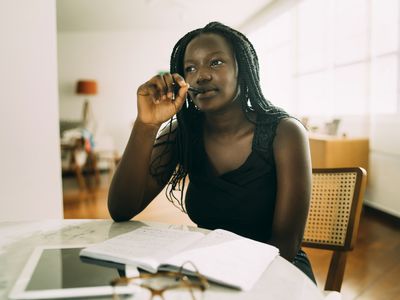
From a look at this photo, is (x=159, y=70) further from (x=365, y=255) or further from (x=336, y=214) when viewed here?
(x=336, y=214)

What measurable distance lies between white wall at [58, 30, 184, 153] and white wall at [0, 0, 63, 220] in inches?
217

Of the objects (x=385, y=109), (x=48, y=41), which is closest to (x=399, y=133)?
(x=385, y=109)

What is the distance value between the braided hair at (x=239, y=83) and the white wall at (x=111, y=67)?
6073mm

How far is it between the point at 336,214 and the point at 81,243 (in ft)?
2.40

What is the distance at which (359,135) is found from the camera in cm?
362

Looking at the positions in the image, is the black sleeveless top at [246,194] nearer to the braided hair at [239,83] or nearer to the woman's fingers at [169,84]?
the braided hair at [239,83]

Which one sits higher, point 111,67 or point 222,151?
point 111,67

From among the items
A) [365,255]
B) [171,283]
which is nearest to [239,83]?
[171,283]

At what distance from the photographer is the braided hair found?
3.83 ft

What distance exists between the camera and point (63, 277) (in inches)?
22.6

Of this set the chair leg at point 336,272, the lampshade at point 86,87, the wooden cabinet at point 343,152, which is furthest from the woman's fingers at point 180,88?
the lampshade at point 86,87

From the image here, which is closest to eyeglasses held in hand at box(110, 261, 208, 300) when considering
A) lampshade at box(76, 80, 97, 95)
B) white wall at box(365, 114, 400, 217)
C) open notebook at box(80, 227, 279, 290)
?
open notebook at box(80, 227, 279, 290)

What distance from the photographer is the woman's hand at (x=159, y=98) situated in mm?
1018

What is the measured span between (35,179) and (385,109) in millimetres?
2888
